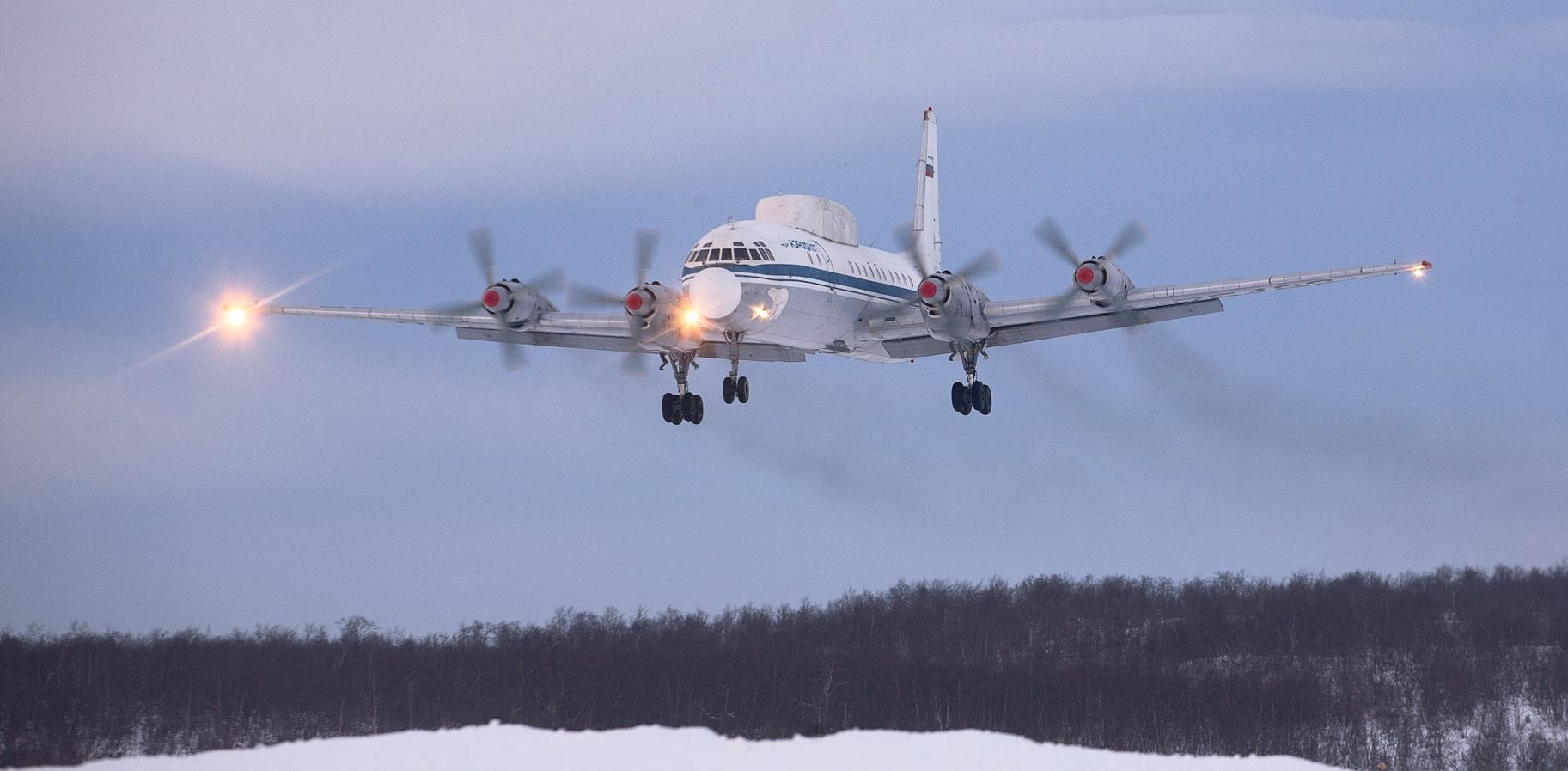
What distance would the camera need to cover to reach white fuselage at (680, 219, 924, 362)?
40188 millimetres

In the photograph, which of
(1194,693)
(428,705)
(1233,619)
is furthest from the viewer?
(1233,619)

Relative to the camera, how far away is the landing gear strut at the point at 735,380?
41.0 meters

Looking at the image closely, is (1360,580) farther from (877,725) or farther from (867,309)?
(867,309)

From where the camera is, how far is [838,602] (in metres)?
117

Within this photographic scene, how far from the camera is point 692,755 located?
1054 inches

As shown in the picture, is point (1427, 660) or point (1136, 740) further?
point (1427, 660)

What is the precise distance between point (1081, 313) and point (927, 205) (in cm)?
1515

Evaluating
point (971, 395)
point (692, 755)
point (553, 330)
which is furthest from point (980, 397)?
point (692, 755)

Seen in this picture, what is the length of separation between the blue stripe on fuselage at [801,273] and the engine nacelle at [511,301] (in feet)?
14.7

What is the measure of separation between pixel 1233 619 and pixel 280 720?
63441mm

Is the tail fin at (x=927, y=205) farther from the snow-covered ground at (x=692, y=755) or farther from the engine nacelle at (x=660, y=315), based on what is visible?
the snow-covered ground at (x=692, y=755)

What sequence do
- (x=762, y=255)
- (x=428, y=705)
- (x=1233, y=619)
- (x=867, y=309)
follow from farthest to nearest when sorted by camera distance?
(x=1233, y=619), (x=428, y=705), (x=867, y=309), (x=762, y=255)

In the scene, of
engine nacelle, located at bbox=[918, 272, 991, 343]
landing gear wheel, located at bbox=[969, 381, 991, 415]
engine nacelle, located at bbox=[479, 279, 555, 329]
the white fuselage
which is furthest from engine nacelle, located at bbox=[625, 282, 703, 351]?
landing gear wheel, located at bbox=[969, 381, 991, 415]

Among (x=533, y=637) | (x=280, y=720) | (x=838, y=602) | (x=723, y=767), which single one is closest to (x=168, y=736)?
(x=280, y=720)
